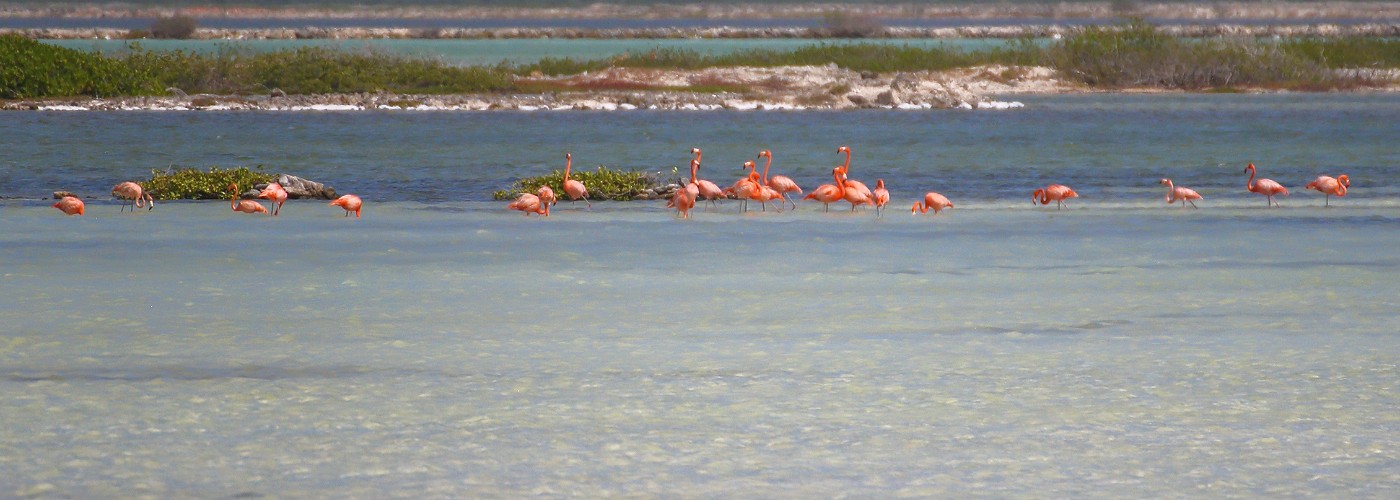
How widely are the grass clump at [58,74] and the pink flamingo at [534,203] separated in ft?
145

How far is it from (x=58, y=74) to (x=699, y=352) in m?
54.4

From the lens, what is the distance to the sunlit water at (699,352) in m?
6.12

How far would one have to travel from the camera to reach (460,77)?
6625cm

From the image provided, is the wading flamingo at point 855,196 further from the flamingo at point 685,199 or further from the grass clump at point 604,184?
the grass clump at point 604,184

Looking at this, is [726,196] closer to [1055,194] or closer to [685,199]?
[685,199]

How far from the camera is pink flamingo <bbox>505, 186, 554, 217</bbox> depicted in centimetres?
1703

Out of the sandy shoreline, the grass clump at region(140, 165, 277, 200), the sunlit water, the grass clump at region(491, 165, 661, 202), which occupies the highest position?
the sunlit water

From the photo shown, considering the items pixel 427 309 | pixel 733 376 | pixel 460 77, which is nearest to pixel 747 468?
pixel 733 376

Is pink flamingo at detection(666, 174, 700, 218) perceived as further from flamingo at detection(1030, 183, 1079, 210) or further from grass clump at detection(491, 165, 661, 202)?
flamingo at detection(1030, 183, 1079, 210)

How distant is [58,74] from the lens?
193 feet

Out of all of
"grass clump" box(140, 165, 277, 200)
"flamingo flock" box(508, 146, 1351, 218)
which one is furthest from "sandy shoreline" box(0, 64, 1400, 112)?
"flamingo flock" box(508, 146, 1351, 218)

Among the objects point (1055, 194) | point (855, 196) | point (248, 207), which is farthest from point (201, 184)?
point (1055, 194)

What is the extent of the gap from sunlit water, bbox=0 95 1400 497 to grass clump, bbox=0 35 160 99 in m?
40.7

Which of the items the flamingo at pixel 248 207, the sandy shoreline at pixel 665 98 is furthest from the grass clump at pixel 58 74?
the flamingo at pixel 248 207
